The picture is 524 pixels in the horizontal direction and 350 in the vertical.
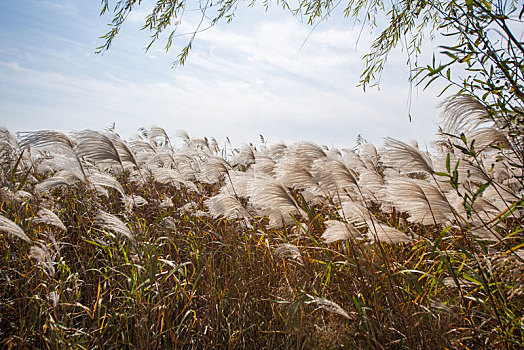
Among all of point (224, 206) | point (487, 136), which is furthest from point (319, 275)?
point (487, 136)

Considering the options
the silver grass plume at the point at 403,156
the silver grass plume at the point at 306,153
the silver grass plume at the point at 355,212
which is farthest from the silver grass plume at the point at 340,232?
the silver grass plume at the point at 306,153

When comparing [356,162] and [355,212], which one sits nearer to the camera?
[355,212]

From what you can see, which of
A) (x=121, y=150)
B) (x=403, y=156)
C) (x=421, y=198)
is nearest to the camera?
(x=421, y=198)

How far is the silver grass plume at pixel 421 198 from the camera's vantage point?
6.11 feet

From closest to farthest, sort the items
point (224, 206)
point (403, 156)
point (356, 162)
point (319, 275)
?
1. point (403, 156)
2. point (319, 275)
3. point (224, 206)
4. point (356, 162)

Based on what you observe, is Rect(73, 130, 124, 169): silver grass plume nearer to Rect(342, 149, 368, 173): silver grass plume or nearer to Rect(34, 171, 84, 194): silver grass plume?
Rect(34, 171, 84, 194): silver grass plume

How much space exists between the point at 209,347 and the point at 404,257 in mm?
1568

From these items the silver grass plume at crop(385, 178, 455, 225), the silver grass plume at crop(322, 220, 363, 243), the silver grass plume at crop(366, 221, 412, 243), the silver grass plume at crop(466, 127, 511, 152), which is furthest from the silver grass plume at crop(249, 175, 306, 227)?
the silver grass plume at crop(466, 127, 511, 152)

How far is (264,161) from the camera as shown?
3.44 metres

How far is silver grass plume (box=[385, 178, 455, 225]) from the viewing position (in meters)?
1.86

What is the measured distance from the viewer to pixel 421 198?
6.16 ft

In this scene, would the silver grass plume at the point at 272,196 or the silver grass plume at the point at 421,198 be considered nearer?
the silver grass plume at the point at 421,198

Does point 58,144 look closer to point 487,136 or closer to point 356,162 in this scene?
point 356,162

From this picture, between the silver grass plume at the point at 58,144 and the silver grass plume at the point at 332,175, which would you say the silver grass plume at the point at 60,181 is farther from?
the silver grass plume at the point at 332,175
